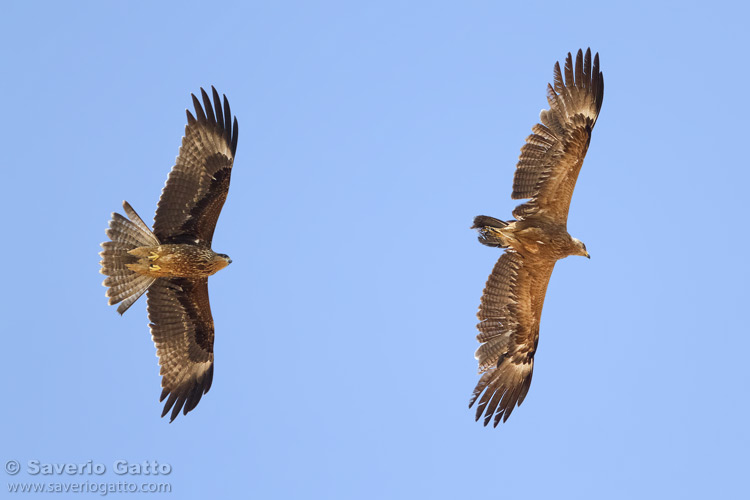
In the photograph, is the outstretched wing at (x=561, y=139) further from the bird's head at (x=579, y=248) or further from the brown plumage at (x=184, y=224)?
the brown plumage at (x=184, y=224)

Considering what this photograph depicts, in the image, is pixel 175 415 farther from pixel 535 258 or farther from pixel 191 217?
pixel 535 258

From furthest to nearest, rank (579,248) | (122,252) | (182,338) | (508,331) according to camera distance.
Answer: (508,331)
(182,338)
(579,248)
(122,252)

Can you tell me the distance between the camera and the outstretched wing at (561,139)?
531 inches

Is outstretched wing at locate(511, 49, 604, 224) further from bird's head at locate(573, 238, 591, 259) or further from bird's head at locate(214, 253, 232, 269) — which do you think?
bird's head at locate(214, 253, 232, 269)

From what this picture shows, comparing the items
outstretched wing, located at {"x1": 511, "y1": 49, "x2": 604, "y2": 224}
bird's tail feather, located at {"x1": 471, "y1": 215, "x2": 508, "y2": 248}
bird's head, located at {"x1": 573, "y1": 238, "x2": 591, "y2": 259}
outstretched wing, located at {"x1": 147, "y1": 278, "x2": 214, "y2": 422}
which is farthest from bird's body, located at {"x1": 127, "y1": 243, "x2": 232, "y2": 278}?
bird's head, located at {"x1": 573, "y1": 238, "x2": 591, "y2": 259}

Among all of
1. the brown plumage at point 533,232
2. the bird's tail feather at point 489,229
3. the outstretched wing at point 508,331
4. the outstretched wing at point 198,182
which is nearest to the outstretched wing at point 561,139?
the brown plumage at point 533,232

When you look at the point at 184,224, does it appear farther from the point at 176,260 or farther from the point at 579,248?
the point at 579,248

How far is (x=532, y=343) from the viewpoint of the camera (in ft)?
49.0

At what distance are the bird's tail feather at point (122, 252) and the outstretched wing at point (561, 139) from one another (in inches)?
193

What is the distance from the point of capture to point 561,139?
44.2 ft

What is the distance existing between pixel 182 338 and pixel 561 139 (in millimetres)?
5739

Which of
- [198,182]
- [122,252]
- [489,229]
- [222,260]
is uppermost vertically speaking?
[489,229]

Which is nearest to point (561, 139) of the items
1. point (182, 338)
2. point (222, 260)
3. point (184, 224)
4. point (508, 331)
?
point (508, 331)

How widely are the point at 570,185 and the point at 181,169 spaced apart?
16.6 ft
